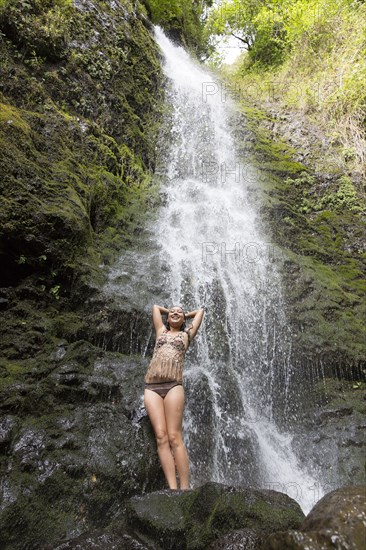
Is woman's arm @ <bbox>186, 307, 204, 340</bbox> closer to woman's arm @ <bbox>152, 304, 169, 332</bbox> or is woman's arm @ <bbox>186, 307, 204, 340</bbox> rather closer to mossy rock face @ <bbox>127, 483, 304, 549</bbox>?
woman's arm @ <bbox>152, 304, 169, 332</bbox>

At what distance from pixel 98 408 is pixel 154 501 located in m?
1.36

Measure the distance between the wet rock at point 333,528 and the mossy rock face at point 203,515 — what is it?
0.49 metres

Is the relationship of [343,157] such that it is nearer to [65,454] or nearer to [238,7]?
[65,454]

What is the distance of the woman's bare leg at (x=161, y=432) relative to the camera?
10.5 feet

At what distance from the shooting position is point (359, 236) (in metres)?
7.52

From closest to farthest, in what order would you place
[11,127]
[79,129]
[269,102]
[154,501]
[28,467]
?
[154,501]
[28,467]
[11,127]
[79,129]
[269,102]

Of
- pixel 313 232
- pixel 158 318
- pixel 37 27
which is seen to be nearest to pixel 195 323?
pixel 158 318

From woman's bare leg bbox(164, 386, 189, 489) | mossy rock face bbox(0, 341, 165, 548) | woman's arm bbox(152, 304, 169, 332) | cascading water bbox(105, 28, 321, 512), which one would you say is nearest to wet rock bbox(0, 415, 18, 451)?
mossy rock face bbox(0, 341, 165, 548)

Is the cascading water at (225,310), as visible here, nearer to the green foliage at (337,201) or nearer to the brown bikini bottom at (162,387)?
the brown bikini bottom at (162,387)

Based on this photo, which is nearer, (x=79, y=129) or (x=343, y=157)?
(x=79, y=129)

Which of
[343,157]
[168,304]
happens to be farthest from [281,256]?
[343,157]

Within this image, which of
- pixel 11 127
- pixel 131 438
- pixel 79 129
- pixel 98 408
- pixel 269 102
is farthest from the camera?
pixel 269 102

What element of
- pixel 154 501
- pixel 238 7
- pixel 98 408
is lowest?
pixel 154 501

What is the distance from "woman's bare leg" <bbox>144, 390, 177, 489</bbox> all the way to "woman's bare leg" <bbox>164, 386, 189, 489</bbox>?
0.14ft
